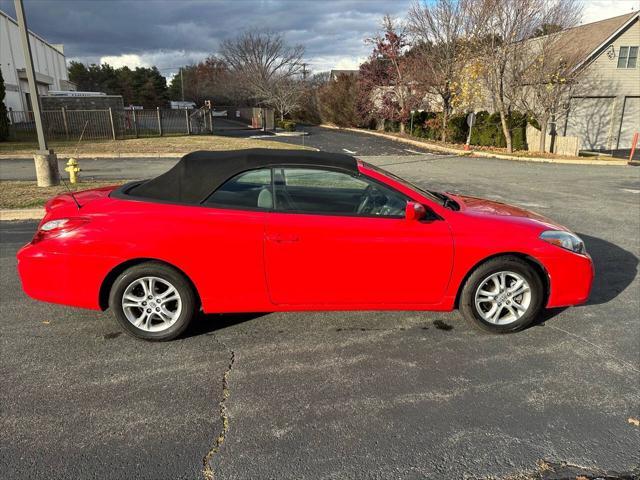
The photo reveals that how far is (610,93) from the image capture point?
25.4m

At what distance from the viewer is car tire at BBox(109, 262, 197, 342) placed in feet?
10.9

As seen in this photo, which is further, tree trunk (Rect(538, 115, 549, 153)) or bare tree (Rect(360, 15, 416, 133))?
bare tree (Rect(360, 15, 416, 133))

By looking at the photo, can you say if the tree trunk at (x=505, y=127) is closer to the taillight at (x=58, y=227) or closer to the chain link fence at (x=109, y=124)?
the chain link fence at (x=109, y=124)

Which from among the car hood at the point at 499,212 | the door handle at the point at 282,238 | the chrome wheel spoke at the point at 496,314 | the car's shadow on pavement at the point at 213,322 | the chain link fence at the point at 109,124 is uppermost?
the chain link fence at the point at 109,124

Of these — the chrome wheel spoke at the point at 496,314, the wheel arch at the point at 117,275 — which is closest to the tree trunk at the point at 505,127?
the chrome wheel spoke at the point at 496,314

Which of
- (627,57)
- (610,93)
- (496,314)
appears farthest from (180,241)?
(627,57)

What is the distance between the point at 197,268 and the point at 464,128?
26.4 meters

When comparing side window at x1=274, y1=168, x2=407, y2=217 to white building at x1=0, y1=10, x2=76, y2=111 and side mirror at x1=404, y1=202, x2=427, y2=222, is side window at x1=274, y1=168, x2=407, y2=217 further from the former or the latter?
white building at x1=0, y1=10, x2=76, y2=111

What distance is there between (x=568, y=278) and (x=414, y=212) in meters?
1.45

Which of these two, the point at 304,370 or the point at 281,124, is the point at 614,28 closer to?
the point at 281,124

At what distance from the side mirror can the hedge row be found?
2148 cm

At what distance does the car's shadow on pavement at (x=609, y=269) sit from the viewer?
14.9 feet

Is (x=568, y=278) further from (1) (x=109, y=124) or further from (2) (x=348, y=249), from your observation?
(1) (x=109, y=124)

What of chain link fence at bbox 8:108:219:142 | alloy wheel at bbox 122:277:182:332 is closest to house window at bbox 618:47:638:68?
chain link fence at bbox 8:108:219:142
